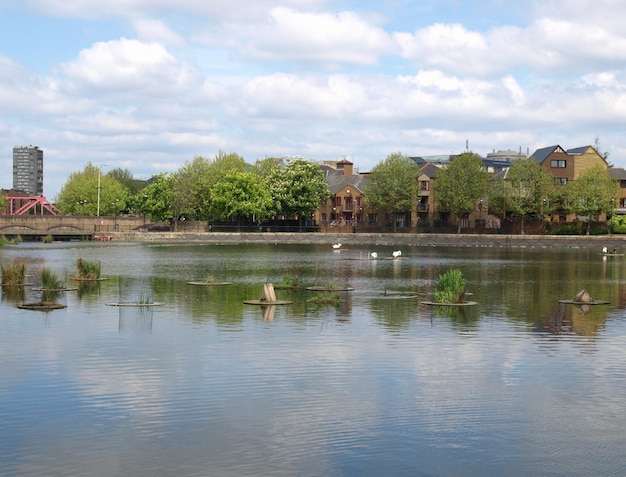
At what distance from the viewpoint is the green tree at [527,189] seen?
150625 millimetres

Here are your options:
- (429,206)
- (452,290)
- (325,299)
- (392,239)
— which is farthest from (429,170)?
(452,290)

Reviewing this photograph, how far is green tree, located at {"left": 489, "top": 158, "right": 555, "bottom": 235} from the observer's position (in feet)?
494

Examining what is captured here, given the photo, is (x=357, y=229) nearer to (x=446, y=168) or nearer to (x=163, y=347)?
(x=446, y=168)

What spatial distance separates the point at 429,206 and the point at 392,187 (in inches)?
407

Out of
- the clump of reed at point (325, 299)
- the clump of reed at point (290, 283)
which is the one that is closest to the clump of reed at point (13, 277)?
the clump of reed at point (290, 283)

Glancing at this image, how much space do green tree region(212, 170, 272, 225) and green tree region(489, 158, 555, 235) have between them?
135 ft

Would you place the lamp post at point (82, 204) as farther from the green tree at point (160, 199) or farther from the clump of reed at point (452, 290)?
the clump of reed at point (452, 290)

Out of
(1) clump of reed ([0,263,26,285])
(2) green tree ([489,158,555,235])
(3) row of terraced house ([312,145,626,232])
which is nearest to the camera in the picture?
(1) clump of reed ([0,263,26,285])

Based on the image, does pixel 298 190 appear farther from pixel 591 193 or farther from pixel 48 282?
pixel 48 282

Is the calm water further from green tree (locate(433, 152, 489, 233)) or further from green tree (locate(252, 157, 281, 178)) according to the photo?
green tree (locate(252, 157, 281, 178))

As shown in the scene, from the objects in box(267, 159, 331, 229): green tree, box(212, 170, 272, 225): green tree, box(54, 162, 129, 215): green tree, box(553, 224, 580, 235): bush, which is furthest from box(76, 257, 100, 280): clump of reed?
box(54, 162, 129, 215): green tree

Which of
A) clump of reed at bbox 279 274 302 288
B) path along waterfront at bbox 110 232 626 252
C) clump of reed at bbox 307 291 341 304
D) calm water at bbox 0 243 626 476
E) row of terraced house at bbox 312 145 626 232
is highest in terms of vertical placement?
row of terraced house at bbox 312 145 626 232

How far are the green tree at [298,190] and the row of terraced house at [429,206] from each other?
8559 millimetres

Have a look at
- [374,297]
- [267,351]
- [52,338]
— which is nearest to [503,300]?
[374,297]
